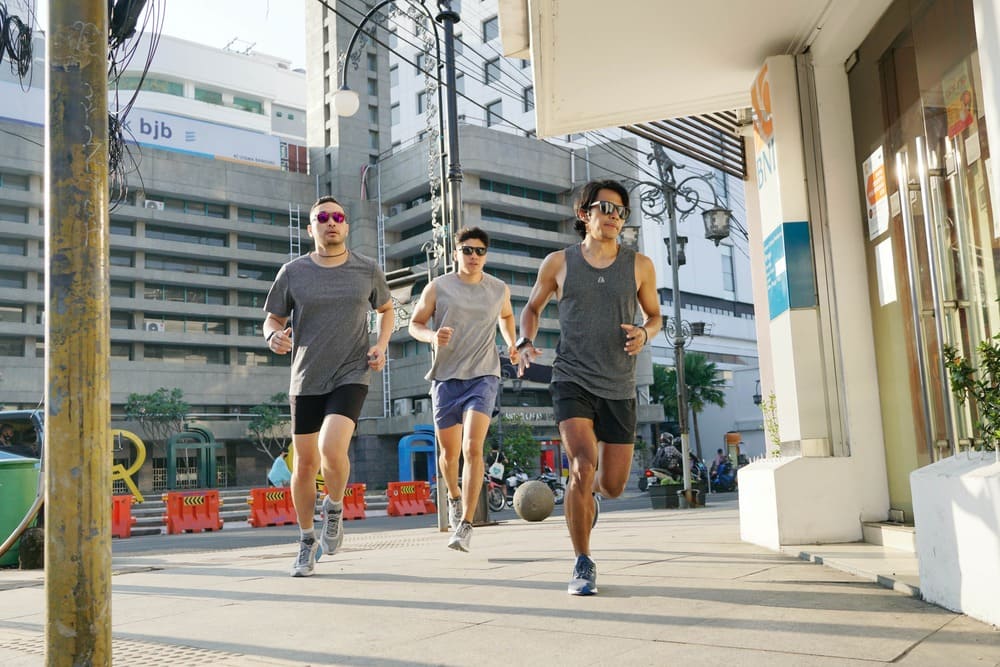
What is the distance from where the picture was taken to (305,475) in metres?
5.59

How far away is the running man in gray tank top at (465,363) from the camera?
610cm

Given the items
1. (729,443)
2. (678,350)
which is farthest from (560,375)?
(729,443)

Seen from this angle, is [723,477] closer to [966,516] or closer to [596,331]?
[596,331]

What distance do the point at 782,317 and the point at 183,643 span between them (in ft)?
16.4

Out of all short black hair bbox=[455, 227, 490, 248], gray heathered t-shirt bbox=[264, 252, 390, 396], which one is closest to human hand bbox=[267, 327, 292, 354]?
gray heathered t-shirt bbox=[264, 252, 390, 396]

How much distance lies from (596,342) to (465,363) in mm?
1582

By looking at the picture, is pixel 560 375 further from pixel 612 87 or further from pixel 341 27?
pixel 341 27

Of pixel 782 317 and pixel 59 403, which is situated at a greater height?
pixel 782 317

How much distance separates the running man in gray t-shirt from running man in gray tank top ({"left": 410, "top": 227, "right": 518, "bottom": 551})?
0.61 metres

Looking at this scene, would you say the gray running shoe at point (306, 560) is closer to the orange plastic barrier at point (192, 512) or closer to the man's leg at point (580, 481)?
the man's leg at point (580, 481)

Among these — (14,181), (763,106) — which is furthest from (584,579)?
(14,181)

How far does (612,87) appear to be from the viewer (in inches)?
329

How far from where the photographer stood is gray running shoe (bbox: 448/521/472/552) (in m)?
5.93

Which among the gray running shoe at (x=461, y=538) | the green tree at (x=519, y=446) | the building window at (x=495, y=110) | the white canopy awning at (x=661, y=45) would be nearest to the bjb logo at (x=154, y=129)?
the building window at (x=495, y=110)
